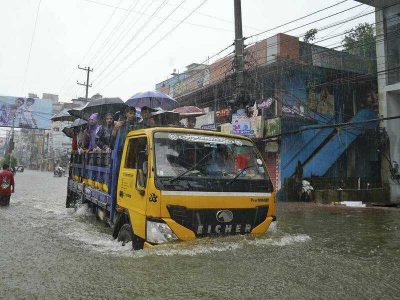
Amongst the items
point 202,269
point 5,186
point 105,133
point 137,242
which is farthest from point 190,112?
point 202,269

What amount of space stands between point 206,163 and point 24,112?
124 feet

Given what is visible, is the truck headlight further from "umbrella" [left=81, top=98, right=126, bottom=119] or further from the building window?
the building window

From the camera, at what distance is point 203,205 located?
4668mm

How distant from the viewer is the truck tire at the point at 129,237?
191 inches

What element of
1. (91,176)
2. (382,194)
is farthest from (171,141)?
(382,194)

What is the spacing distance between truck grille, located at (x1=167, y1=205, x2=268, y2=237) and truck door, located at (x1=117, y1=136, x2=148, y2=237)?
0.48 m

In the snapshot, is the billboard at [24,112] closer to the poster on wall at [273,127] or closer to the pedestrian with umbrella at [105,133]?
the poster on wall at [273,127]

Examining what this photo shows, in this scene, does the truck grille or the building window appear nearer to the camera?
the truck grille

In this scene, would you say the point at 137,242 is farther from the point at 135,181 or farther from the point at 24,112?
the point at 24,112

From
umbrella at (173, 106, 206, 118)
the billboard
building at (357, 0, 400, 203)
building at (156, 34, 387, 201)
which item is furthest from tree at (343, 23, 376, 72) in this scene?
the billboard

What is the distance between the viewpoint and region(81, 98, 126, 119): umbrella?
9.40 meters

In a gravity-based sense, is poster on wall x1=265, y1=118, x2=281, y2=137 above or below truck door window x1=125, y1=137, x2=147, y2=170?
above

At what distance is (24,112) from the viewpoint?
38.4 metres

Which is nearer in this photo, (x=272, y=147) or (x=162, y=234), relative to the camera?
(x=162, y=234)
